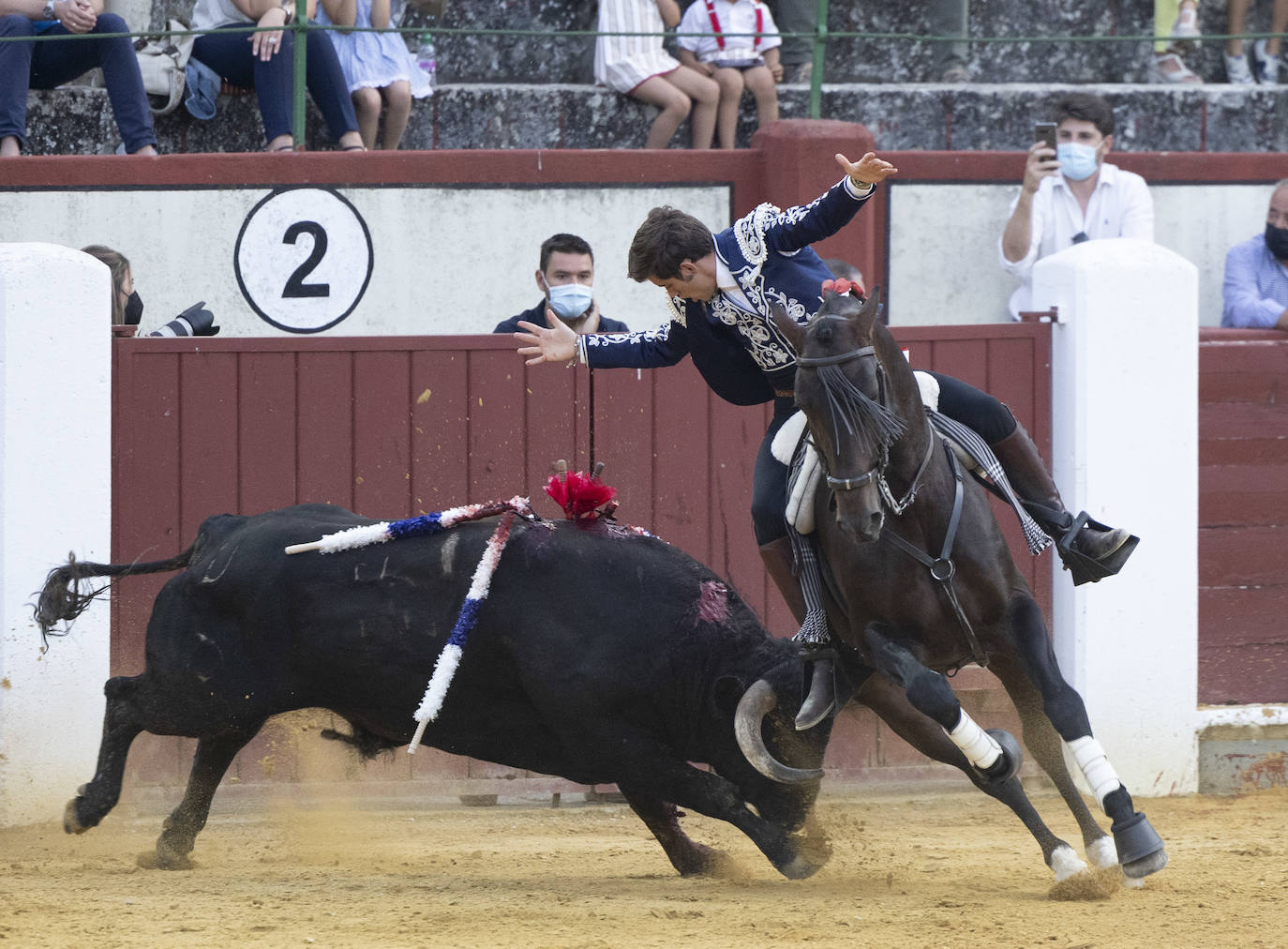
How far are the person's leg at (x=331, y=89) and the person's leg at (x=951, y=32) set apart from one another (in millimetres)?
3591

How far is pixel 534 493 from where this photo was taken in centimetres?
641

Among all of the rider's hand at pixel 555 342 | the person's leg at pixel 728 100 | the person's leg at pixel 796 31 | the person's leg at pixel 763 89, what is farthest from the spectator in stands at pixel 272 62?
the rider's hand at pixel 555 342

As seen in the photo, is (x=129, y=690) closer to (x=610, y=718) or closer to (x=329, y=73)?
(x=610, y=718)

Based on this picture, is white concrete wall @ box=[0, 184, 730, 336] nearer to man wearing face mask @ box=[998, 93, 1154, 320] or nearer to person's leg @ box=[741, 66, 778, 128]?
person's leg @ box=[741, 66, 778, 128]

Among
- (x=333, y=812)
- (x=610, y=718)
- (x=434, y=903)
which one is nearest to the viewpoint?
(x=434, y=903)

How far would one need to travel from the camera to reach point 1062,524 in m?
4.82

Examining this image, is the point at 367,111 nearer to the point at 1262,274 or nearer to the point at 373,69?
the point at 373,69

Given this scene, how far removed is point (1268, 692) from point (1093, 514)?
1.15 meters

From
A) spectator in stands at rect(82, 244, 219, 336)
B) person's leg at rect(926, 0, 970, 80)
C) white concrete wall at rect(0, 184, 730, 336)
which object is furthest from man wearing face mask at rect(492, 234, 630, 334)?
person's leg at rect(926, 0, 970, 80)

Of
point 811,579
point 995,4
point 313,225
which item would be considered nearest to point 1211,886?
point 811,579

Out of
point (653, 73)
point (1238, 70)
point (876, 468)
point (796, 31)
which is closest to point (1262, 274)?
point (1238, 70)

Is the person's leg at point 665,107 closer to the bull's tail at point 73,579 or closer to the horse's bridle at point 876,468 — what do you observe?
the bull's tail at point 73,579

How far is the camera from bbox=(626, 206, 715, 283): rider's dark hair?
15.1 ft

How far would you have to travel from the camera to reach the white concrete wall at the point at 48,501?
5.97 metres
